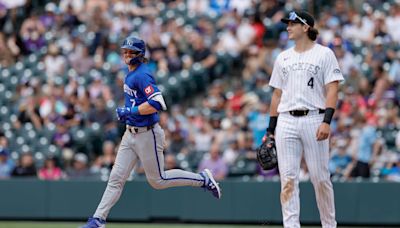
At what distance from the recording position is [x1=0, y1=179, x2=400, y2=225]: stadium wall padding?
1220 centimetres

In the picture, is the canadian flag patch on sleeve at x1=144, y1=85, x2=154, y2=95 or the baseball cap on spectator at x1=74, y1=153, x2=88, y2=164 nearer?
the canadian flag patch on sleeve at x1=144, y1=85, x2=154, y2=95

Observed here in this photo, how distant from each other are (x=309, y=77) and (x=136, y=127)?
1.71m

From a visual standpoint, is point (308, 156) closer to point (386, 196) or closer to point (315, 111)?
point (315, 111)

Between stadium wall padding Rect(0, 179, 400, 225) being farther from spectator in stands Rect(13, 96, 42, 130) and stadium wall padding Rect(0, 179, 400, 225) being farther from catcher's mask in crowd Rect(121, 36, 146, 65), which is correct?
catcher's mask in crowd Rect(121, 36, 146, 65)

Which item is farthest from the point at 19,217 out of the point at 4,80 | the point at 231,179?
the point at 4,80

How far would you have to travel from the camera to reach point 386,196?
12.1 m

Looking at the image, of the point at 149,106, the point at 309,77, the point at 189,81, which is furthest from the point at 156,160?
the point at 189,81

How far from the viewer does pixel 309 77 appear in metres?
8.10

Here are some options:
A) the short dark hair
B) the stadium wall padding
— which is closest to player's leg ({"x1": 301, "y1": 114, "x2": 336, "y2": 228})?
the short dark hair

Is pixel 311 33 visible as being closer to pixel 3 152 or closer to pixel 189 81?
pixel 3 152

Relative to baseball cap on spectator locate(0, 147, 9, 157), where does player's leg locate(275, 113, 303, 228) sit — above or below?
above

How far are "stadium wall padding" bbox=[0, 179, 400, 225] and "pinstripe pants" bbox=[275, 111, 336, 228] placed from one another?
162 inches

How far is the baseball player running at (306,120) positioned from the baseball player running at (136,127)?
120 cm

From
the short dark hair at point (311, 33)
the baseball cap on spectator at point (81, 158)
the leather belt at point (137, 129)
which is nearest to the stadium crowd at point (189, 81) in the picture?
the baseball cap on spectator at point (81, 158)
